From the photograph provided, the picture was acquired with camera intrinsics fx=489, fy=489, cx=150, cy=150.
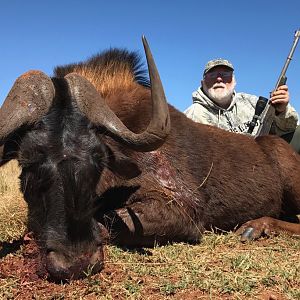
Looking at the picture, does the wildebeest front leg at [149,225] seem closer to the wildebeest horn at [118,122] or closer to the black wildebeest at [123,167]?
the black wildebeest at [123,167]

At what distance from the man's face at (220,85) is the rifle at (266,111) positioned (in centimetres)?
92

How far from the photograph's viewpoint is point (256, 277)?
410cm

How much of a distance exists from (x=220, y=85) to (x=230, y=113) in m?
0.60

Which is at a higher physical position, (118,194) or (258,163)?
(258,163)

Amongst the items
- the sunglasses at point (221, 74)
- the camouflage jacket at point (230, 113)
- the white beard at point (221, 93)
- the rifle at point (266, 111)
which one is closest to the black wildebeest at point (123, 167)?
the rifle at point (266, 111)

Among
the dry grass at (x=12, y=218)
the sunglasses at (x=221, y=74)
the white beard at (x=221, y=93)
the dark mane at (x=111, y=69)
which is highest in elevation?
the sunglasses at (x=221, y=74)

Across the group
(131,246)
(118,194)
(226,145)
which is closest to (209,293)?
(131,246)

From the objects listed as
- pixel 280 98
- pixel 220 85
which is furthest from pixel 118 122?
pixel 220 85

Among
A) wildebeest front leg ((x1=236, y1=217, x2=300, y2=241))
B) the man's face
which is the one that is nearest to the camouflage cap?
the man's face

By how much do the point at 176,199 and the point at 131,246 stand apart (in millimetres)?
892

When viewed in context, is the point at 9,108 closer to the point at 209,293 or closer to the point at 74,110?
the point at 74,110

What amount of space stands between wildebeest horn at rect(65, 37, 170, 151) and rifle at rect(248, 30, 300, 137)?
4.22 meters

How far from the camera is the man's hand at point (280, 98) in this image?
8.56 meters

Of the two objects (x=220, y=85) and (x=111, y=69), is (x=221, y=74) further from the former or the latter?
(x=111, y=69)
